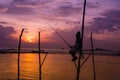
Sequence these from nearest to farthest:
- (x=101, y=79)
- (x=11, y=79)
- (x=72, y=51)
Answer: (x=72, y=51), (x=11, y=79), (x=101, y=79)

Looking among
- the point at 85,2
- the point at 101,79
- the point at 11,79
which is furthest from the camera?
the point at 101,79

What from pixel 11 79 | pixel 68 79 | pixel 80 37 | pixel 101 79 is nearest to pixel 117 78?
pixel 101 79

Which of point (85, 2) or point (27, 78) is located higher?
point (85, 2)

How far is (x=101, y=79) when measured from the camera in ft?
100

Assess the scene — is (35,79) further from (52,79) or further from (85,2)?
(85,2)

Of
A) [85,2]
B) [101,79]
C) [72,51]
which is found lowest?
[101,79]

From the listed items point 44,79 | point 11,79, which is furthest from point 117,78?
point 11,79

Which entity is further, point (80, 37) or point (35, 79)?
point (35, 79)

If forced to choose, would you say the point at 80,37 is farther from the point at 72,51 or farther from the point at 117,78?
the point at 117,78

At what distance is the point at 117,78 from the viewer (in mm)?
30781

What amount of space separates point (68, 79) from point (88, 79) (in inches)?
80.5

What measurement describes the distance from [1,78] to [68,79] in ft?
22.1

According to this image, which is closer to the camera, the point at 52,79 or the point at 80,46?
the point at 80,46

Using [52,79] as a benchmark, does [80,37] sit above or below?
above
